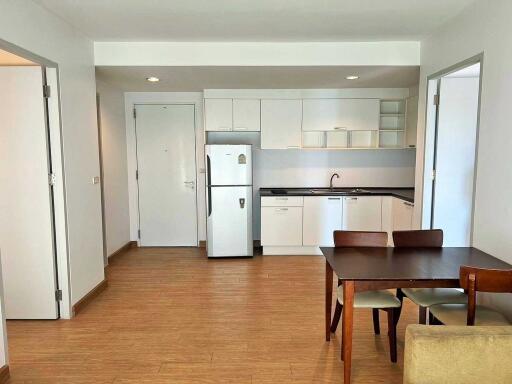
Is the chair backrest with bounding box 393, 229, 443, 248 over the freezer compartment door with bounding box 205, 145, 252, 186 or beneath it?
beneath

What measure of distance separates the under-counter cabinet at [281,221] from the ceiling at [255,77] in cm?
155

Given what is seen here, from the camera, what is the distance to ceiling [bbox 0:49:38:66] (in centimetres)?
270

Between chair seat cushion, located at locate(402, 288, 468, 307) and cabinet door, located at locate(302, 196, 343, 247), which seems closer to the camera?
chair seat cushion, located at locate(402, 288, 468, 307)

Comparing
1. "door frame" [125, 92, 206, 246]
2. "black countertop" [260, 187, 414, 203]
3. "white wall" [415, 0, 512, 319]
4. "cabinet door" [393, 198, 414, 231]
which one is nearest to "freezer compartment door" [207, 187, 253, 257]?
"black countertop" [260, 187, 414, 203]

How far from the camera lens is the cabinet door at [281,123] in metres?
5.17

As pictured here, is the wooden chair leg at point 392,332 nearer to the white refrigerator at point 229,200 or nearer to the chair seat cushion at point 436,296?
the chair seat cushion at point 436,296

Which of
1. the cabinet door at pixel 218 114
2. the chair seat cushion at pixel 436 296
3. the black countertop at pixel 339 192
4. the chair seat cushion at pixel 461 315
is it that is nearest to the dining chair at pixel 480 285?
the chair seat cushion at pixel 461 315

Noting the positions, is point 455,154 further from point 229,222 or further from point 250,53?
point 229,222

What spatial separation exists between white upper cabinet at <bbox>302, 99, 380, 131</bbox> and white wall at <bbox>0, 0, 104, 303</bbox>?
283cm

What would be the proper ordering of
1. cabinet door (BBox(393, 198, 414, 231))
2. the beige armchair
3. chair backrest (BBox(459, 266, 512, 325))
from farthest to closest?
cabinet door (BBox(393, 198, 414, 231)) → chair backrest (BBox(459, 266, 512, 325)) → the beige armchair

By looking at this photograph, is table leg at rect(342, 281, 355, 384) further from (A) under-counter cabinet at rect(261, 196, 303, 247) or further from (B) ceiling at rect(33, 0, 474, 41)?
(A) under-counter cabinet at rect(261, 196, 303, 247)

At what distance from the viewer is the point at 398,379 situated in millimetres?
2324

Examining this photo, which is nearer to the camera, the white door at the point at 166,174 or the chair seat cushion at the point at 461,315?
the chair seat cushion at the point at 461,315

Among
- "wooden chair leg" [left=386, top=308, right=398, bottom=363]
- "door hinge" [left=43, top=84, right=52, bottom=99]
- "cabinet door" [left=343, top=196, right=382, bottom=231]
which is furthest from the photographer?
"cabinet door" [left=343, top=196, right=382, bottom=231]
